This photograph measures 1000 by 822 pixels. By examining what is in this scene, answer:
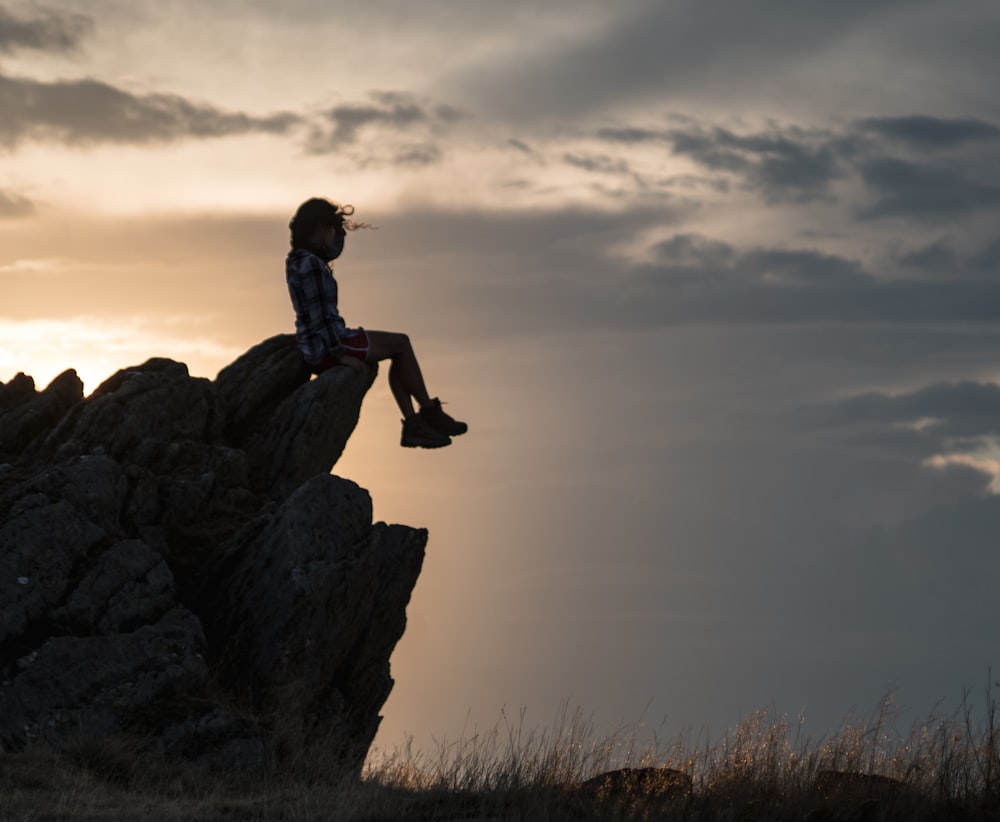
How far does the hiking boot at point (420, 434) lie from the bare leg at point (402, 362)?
0.16m

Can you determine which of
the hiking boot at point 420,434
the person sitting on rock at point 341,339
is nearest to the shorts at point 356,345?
the person sitting on rock at point 341,339

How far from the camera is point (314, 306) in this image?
2036cm

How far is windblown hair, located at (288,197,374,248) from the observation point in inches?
806

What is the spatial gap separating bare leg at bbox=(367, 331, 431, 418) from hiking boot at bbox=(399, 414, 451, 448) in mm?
156

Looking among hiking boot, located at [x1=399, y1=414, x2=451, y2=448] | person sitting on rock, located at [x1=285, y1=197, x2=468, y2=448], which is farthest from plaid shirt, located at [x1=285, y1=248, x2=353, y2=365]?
hiking boot, located at [x1=399, y1=414, x2=451, y2=448]

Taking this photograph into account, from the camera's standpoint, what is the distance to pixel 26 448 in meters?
19.8

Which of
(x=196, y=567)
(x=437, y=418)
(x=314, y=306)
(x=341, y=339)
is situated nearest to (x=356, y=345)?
(x=341, y=339)

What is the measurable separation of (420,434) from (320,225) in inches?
150

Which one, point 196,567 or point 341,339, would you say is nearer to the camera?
point 196,567

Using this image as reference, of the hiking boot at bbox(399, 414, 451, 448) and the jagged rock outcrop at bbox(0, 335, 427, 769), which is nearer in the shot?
the jagged rock outcrop at bbox(0, 335, 427, 769)

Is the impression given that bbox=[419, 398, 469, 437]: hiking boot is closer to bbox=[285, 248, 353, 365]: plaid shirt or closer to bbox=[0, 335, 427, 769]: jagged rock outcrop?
bbox=[0, 335, 427, 769]: jagged rock outcrop

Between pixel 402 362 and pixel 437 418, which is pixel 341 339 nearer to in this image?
pixel 402 362

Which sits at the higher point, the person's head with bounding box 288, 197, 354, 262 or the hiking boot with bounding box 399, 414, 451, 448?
the person's head with bounding box 288, 197, 354, 262

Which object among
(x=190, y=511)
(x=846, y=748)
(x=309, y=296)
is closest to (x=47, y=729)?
(x=190, y=511)
